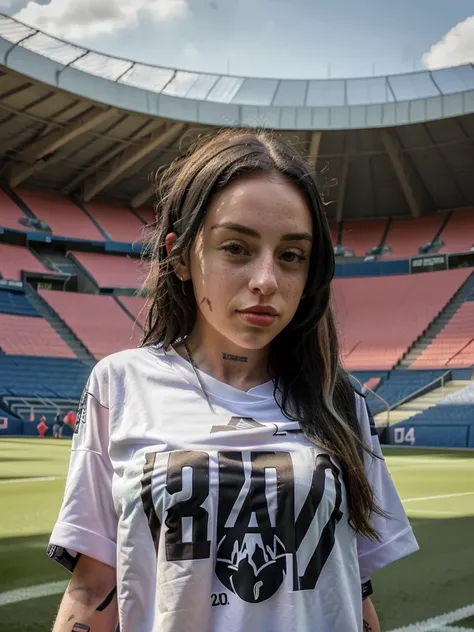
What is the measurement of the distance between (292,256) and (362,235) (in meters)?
33.0

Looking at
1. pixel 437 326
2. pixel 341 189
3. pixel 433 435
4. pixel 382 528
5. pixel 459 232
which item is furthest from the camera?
pixel 459 232

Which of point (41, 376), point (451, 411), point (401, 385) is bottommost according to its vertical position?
point (451, 411)

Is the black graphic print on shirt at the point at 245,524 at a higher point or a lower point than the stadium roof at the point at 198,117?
lower

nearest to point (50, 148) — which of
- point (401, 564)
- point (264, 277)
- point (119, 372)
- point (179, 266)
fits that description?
point (401, 564)

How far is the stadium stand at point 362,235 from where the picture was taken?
1289 inches

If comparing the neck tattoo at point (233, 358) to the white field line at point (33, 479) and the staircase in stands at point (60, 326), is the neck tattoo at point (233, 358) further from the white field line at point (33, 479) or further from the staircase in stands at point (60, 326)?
the staircase in stands at point (60, 326)

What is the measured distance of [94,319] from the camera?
1144 inches

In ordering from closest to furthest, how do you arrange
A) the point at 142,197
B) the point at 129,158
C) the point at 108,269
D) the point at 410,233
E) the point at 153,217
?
the point at 153,217 → the point at 129,158 → the point at 108,269 → the point at 410,233 → the point at 142,197

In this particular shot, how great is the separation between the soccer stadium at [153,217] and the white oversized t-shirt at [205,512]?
1449 centimetres

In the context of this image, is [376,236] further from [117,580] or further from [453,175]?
[117,580]

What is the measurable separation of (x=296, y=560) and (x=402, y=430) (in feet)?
71.1

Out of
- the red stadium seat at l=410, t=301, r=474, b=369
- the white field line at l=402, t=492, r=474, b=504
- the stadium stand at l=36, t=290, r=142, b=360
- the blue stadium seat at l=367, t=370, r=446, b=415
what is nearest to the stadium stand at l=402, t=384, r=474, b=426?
the blue stadium seat at l=367, t=370, r=446, b=415

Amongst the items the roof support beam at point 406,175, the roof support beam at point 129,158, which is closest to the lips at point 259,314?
the roof support beam at point 129,158

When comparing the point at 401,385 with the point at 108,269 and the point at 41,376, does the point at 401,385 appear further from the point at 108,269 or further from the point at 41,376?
the point at 108,269
